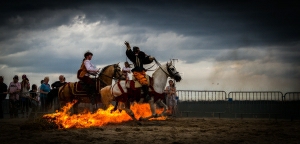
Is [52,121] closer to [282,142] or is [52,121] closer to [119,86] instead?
[119,86]

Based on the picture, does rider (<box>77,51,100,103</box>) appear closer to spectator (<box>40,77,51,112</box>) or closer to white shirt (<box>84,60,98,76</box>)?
white shirt (<box>84,60,98,76</box>)

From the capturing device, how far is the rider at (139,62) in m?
16.7

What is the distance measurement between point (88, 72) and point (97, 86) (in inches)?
30.9

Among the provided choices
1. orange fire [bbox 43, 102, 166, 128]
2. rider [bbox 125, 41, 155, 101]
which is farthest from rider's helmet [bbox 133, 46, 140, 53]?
orange fire [bbox 43, 102, 166, 128]

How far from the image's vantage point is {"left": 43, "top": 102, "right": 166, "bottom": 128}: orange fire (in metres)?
15.2

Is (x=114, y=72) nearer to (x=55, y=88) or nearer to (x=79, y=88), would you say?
(x=79, y=88)

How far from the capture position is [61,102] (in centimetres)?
1911

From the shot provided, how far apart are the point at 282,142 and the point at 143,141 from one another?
3.49 metres

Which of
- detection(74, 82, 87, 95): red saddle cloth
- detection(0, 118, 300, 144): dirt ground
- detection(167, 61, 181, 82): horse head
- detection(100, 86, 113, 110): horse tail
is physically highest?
detection(167, 61, 181, 82): horse head

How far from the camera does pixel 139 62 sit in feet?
56.1

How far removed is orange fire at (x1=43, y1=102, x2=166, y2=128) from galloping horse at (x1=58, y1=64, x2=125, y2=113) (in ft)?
1.32

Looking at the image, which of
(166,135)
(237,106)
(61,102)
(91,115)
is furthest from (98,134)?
(237,106)

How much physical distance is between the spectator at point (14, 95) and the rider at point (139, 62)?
815 centimetres

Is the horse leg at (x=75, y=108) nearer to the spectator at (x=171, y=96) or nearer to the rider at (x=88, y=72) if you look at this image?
the rider at (x=88, y=72)
